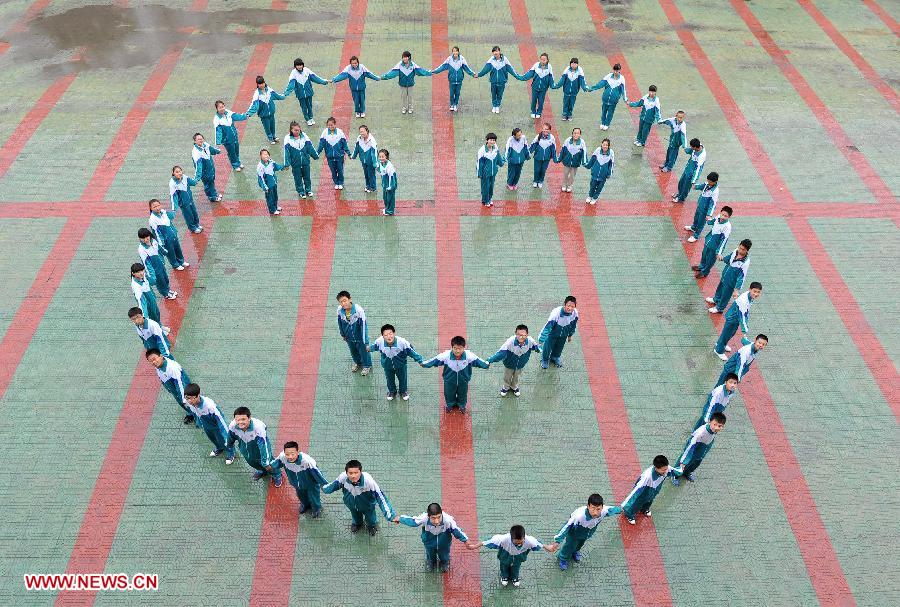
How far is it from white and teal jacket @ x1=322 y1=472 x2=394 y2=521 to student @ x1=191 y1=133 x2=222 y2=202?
267 inches

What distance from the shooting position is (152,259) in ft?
31.1

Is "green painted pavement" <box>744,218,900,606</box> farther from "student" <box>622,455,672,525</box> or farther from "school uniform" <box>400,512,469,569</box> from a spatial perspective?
"school uniform" <box>400,512,469,569</box>

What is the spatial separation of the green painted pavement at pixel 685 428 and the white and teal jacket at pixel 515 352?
182cm

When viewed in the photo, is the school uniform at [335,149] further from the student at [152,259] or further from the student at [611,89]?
the student at [611,89]

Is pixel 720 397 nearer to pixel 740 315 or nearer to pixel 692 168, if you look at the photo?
pixel 740 315

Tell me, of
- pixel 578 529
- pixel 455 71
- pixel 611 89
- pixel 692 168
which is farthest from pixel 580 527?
pixel 455 71

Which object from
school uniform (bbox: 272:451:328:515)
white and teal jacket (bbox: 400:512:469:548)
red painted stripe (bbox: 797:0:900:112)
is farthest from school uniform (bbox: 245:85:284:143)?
red painted stripe (bbox: 797:0:900:112)

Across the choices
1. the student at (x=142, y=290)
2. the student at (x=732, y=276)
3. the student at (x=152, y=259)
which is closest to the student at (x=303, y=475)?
the student at (x=142, y=290)

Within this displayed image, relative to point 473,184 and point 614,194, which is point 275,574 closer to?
point 473,184

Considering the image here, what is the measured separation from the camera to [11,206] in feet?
38.9

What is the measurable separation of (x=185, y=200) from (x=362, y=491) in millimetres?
6608

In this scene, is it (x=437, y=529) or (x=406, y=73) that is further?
(x=406, y=73)

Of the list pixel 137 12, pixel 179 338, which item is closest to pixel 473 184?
pixel 179 338

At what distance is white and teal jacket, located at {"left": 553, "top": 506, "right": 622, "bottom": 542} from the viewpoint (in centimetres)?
652
